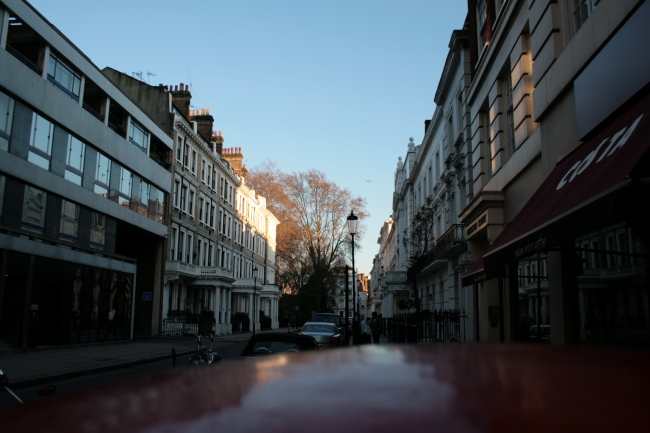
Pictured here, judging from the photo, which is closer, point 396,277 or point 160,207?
point 160,207

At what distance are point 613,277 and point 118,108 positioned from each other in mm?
26284

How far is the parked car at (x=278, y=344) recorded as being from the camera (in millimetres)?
9633

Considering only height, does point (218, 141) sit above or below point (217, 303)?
above

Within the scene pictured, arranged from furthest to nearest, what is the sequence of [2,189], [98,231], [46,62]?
[98,231]
[46,62]
[2,189]

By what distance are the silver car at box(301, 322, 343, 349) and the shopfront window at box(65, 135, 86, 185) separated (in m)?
11.9

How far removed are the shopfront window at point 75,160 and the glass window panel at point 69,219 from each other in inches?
42.7

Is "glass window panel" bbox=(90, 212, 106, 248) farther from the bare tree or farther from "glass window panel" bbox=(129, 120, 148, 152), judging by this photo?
the bare tree

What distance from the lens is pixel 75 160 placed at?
24.1 meters

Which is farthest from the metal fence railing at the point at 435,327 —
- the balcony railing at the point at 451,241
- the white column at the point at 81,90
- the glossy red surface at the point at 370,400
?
the white column at the point at 81,90

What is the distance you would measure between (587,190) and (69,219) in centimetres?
2192

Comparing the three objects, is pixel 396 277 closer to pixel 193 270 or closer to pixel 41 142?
pixel 193 270

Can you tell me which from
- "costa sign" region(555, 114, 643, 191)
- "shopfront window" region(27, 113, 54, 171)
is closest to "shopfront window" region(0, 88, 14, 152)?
"shopfront window" region(27, 113, 54, 171)

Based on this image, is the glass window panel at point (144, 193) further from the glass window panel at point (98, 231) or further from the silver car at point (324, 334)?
the silver car at point (324, 334)

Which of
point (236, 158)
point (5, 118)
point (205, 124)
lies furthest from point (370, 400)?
point (236, 158)
